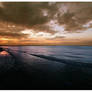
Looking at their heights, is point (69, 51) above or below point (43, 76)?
above

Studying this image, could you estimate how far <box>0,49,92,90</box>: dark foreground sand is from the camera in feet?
3.35

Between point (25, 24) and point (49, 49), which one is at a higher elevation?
point (25, 24)

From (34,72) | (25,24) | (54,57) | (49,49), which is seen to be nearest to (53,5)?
(25,24)

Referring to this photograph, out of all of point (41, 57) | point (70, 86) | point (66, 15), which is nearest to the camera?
point (70, 86)

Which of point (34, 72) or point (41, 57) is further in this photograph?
point (41, 57)

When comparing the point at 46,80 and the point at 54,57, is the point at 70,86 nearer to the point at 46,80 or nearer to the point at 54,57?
the point at 46,80

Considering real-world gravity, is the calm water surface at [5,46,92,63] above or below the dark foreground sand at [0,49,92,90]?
above

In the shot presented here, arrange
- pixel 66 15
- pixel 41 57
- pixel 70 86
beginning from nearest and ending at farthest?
1. pixel 70 86
2. pixel 66 15
3. pixel 41 57

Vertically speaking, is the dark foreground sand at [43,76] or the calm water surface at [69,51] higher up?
the calm water surface at [69,51]

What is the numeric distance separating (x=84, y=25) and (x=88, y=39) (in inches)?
8.9

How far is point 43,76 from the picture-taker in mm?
1054

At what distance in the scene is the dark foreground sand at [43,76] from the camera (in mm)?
1021

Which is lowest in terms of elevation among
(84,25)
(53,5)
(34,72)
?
(34,72)

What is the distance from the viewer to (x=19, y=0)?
3.50ft
